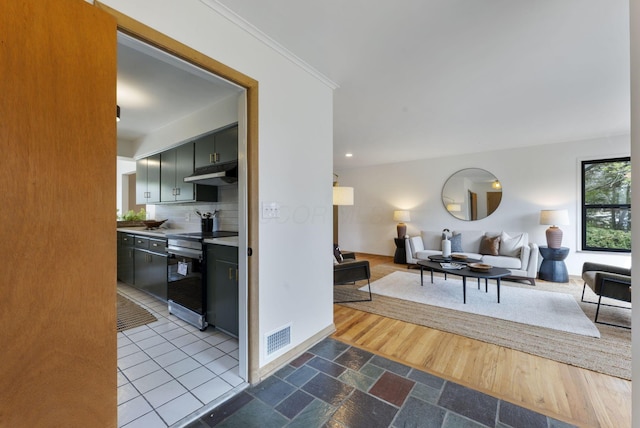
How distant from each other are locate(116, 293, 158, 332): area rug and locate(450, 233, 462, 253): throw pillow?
5.08m

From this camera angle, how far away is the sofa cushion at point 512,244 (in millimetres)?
4680

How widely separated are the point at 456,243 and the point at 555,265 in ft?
5.01

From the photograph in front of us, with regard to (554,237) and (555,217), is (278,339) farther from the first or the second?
(555,217)

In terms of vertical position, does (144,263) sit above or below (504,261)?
above

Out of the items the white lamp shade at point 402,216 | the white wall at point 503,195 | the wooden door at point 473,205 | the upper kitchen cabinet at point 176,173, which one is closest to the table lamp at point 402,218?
the white lamp shade at point 402,216

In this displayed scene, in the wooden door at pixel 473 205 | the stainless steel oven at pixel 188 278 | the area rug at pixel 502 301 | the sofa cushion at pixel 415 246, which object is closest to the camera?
the stainless steel oven at pixel 188 278

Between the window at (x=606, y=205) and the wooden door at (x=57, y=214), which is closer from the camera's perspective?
the wooden door at (x=57, y=214)

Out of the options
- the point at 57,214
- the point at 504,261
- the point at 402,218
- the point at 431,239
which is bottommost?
the point at 504,261

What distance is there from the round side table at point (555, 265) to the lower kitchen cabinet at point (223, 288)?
202 inches

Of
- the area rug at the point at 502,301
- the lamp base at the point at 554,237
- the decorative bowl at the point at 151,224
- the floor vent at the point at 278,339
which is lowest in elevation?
the area rug at the point at 502,301

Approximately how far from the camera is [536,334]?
101 inches

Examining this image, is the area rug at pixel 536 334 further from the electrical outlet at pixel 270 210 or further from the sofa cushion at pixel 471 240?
the electrical outlet at pixel 270 210

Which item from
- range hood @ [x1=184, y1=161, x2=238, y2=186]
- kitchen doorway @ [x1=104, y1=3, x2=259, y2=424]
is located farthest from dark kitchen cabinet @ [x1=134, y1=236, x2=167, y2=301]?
kitchen doorway @ [x1=104, y1=3, x2=259, y2=424]

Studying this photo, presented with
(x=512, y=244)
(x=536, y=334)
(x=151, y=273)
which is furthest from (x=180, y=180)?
(x=512, y=244)
